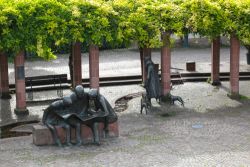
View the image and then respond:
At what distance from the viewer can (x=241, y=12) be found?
24469 mm

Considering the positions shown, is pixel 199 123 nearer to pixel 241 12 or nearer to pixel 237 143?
pixel 237 143

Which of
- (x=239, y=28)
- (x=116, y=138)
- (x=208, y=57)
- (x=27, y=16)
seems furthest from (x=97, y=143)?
(x=208, y=57)

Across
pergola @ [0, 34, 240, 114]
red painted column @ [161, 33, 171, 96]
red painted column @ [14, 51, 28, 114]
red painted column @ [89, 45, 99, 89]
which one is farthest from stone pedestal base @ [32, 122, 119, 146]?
red painted column @ [161, 33, 171, 96]

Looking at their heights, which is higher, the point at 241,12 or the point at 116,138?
the point at 241,12

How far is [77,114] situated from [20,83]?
585cm

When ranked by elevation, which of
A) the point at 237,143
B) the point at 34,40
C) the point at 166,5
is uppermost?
the point at 166,5

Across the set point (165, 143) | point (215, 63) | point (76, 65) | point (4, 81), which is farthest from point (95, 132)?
point (215, 63)

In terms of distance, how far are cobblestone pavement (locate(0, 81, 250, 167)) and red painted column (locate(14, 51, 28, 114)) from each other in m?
1.02

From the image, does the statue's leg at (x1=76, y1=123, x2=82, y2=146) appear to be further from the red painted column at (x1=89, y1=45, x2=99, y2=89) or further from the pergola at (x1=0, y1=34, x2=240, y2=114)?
the red painted column at (x1=89, y1=45, x2=99, y2=89)

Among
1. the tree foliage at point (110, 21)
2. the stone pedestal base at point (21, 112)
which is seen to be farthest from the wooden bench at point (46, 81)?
the tree foliage at point (110, 21)

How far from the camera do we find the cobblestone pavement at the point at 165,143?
1697 cm

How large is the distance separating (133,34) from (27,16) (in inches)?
182

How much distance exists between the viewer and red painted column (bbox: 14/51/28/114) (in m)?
23.5

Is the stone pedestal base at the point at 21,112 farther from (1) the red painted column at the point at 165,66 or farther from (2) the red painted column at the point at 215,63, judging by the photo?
(2) the red painted column at the point at 215,63
